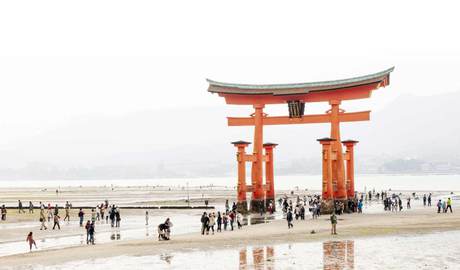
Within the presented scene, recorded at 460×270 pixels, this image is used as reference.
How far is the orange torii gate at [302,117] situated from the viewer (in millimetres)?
47531

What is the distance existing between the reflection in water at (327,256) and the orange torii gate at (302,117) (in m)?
21.2

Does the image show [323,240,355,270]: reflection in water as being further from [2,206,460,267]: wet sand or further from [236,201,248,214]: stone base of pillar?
[236,201,248,214]: stone base of pillar

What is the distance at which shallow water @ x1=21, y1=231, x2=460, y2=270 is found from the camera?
69.6ft

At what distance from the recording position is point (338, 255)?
76.3 feet

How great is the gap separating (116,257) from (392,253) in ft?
36.9

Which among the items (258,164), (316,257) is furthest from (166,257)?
(258,164)

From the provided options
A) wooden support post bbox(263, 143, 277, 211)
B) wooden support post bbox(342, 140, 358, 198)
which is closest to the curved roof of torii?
wooden support post bbox(263, 143, 277, 211)

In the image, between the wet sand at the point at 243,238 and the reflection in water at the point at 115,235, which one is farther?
the reflection in water at the point at 115,235

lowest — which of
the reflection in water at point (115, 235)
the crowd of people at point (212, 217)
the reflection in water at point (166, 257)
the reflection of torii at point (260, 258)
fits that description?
the reflection in water at point (115, 235)

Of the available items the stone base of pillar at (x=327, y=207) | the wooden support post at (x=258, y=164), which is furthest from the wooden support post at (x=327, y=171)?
the wooden support post at (x=258, y=164)

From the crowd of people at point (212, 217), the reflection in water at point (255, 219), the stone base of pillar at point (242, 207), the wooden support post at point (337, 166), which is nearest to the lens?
the crowd of people at point (212, 217)

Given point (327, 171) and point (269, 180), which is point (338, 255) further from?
point (269, 180)

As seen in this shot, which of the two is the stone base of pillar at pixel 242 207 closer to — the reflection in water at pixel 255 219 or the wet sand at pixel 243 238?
the reflection in water at pixel 255 219

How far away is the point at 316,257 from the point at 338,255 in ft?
3.13
